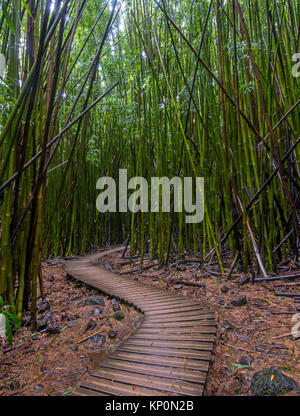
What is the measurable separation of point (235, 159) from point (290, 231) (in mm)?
624

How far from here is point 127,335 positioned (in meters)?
1.34

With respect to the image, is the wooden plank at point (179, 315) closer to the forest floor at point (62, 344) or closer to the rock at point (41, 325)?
the forest floor at point (62, 344)

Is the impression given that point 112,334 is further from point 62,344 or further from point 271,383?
point 271,383

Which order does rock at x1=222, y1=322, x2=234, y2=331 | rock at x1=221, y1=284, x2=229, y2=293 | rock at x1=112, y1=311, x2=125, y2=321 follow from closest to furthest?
1. rock at x1=222, y1=322, x2=234, y2=331
2. rock at x1=112, y1=311, x2=125, y2=321
3. rock at x1=221, y1=284, x2=229, y2=293

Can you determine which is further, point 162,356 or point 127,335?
point 127,335

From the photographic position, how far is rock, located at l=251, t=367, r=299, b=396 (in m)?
0.82

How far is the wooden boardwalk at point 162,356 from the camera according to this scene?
816 mm

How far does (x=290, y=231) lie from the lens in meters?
1.82

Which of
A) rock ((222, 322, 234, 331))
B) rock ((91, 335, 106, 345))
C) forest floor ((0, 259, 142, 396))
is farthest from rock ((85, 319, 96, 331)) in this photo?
rock ((222, 322, 234, 331))

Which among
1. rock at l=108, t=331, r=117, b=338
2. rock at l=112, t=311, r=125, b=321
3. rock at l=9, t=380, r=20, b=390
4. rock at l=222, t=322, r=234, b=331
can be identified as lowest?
rock at l=9, t=380, r=20, b=390

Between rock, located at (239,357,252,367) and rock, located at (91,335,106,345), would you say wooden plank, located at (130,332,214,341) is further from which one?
rock, located at (91,335,106,345)

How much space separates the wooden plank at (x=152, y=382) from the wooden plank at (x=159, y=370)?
16 millimetres

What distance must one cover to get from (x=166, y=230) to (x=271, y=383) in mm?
1949

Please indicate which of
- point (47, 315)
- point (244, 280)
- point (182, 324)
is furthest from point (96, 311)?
point (244, 280)
